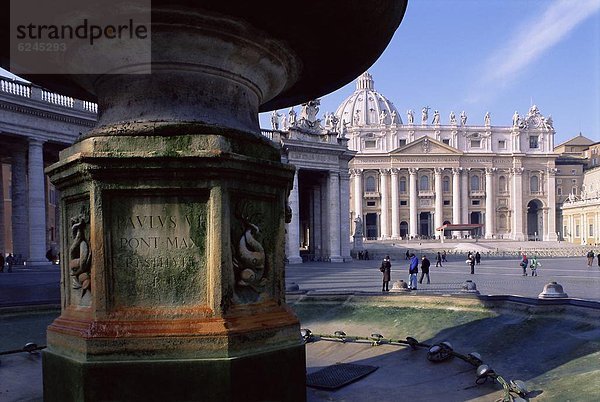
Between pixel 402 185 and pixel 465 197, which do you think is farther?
pixel 402 185

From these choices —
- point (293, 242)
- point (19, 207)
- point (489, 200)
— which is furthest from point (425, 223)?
point (19, 207)

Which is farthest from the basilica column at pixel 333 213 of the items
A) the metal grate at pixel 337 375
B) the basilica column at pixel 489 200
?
the basilica column at pixel 489 200

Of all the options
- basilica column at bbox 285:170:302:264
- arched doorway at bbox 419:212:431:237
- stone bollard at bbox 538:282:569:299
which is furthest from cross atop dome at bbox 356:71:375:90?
stone bollard at bbox 538:282:569:299

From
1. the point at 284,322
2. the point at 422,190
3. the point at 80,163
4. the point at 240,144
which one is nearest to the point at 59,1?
the point at 80,163

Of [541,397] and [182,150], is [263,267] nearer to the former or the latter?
[182,150]

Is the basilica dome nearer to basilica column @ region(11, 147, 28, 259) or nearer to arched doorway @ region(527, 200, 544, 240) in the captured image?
arched doorway @ region(527, 200, 544, 240)

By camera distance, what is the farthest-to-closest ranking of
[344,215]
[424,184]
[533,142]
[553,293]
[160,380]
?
[533,142] < [424,184] < [344,215] < [553,293] < [160,380]

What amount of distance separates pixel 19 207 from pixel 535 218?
97.3 metres

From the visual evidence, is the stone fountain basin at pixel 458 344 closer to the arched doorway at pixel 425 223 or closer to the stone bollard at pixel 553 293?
the stone bollard at pixel 553 293

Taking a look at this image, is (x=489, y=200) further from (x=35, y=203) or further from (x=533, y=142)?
(x=35, y=203)

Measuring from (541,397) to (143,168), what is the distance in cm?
355

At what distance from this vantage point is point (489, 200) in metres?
99.8

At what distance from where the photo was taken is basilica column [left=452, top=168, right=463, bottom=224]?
99.8 meters

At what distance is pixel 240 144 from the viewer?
164 inches
